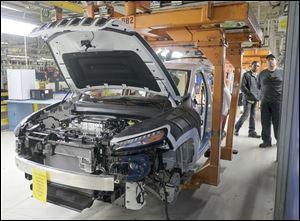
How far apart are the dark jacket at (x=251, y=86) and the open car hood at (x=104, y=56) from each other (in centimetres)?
379

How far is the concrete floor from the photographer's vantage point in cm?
233

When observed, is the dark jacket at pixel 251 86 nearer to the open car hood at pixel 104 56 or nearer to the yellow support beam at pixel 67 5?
the open car hood at pixel 104 56

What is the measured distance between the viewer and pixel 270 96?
5125mm

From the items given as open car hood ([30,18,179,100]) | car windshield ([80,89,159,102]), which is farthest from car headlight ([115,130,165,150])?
car windshield ([80,89,159,102])

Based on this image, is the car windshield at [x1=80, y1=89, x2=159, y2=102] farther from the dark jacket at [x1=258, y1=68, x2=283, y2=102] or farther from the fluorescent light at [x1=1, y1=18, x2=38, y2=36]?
the dark jacket at [x1=258, y1=68, x2=283, y2=102]

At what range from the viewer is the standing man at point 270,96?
5.05 metres

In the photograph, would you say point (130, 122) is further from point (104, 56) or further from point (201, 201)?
point (201, 201)

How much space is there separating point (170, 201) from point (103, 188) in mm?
649

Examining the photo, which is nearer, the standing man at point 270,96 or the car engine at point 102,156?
the car engine at point 102,156

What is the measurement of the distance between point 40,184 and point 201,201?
5.39 feet

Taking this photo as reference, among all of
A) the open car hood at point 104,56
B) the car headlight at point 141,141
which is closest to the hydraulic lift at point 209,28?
the open car hood at point 104,56

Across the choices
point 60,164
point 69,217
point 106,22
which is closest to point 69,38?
point 106,22

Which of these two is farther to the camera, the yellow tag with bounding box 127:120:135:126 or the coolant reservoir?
the yellow tag with bounding box 127:120:135:126

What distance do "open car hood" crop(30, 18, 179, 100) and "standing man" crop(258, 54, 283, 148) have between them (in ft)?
9.79
